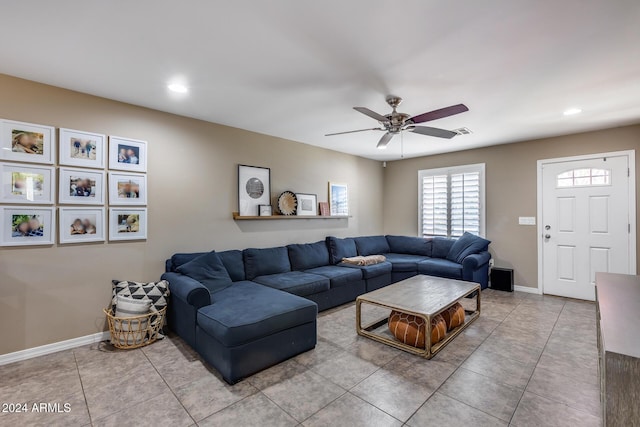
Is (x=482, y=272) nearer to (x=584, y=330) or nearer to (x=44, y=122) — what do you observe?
(x=584, y=330)

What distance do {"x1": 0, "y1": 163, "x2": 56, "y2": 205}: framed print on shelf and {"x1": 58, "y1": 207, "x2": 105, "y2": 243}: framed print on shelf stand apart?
7.2 inches

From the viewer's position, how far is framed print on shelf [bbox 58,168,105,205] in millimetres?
2764

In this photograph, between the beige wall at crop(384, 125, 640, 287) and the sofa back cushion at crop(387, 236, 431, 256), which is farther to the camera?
the sofa back cushion at crop(387, 236, 431, 256)

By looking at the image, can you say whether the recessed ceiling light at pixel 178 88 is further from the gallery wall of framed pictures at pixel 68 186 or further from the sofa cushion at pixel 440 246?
the sofa cushion at pixel 440 246

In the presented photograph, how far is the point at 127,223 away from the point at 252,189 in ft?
5.29

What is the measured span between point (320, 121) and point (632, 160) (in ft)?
14.0

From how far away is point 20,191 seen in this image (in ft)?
8.44

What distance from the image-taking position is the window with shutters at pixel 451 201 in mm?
5211

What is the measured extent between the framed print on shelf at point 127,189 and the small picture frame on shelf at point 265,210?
1.49m

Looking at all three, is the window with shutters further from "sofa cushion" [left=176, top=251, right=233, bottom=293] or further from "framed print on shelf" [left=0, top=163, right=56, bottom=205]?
"framed print on shelf" [left=0, top=163, right=56, bottom=205]

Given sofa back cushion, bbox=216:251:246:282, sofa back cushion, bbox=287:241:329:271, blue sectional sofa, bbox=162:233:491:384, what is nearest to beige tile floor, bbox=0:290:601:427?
blue sectional sofa, bbox=162:233:491:384

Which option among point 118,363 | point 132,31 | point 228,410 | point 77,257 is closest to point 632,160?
point 228,410

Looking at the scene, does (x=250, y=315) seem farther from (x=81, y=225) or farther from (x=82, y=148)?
(x=82, y=148)

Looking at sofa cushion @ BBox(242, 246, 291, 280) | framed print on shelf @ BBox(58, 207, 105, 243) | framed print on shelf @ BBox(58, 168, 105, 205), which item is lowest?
sofa cushion @ BBox(242, 246, 291, 280)
